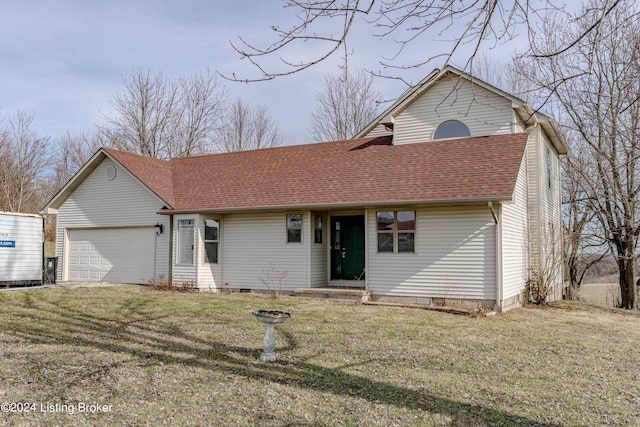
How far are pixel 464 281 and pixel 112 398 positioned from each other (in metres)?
9.52

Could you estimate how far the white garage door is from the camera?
17.0 meters

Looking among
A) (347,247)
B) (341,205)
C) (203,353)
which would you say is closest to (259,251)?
(347,247)

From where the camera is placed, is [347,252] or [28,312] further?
[347,252]

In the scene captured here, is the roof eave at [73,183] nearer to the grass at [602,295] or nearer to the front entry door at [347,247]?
the front entry door at [347,247]

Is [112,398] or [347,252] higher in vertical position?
[347,252]

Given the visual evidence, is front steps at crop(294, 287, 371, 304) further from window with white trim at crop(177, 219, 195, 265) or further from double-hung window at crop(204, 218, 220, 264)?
window with white trim at crop(177, 219, 195, 265)

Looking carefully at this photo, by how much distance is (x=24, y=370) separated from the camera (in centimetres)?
609

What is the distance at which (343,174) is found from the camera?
15.2m

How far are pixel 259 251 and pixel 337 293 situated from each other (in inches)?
120

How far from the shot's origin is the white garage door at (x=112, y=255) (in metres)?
17.0

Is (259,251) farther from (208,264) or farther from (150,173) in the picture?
(150,173)

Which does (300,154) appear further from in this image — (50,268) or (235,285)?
(50,268)

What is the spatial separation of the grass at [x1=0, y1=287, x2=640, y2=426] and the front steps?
5.99 feet

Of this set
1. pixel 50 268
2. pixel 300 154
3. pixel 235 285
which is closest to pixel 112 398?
pixel 235 285
